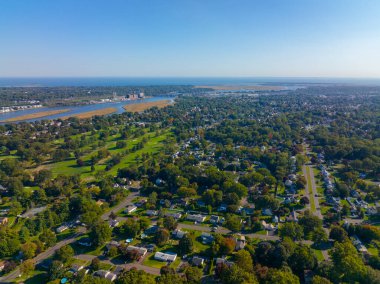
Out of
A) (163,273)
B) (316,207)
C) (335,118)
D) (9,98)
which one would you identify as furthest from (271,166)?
(9,98)

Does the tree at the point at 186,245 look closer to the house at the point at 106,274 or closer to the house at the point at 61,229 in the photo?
the house at the point at 106,274

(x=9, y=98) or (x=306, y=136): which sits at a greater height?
(x=9, y=98)

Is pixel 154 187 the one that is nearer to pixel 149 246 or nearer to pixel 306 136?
pixel 149 246

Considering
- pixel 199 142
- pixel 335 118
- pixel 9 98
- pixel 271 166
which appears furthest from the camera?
pixel 9 98

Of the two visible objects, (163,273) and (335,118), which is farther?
(335,118)

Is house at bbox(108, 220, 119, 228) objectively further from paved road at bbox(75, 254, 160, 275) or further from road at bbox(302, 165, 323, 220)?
road at bbox(302, 165, 323, 220)

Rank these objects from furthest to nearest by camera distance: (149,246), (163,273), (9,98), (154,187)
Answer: (9,98) < (154,187) < (149,246) < (163,273)

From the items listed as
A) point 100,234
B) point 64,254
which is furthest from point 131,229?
point 64,254

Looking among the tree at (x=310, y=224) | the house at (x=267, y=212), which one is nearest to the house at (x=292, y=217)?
the house at (x=267, y=212)
